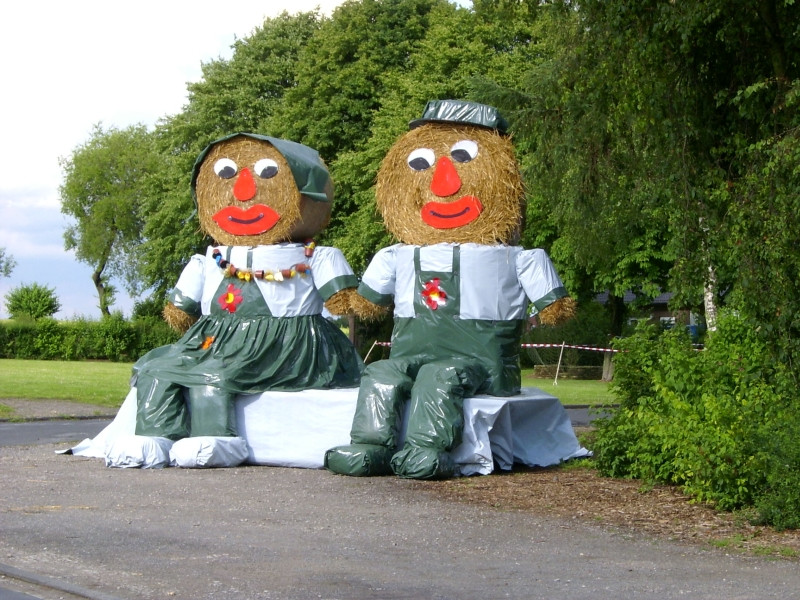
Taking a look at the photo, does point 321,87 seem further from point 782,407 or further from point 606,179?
point 782,407

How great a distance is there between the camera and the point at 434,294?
1030 cm

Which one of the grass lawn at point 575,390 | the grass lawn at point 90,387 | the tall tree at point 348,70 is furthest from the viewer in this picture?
the tall tree at point 348,70

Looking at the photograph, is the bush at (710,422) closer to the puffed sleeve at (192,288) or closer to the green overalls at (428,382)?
the green overalls at (428,382)

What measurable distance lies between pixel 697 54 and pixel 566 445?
3782mm

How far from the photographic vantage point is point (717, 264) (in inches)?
348

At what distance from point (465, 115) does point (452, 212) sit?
924 millimetres

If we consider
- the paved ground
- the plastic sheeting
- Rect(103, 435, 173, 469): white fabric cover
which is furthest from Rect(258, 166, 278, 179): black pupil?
the paved ground

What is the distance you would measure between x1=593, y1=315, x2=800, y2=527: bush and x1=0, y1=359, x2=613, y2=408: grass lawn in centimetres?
660

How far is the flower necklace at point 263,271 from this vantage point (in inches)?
424

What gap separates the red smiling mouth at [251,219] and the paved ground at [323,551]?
9.63ft

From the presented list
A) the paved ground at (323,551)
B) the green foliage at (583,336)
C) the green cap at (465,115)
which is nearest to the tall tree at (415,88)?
the green foliage at (583,336)

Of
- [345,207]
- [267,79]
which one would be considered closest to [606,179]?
[345,207]

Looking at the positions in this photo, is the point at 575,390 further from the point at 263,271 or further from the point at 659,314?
the point at 659,314

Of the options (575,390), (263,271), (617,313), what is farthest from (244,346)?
(617,313)
